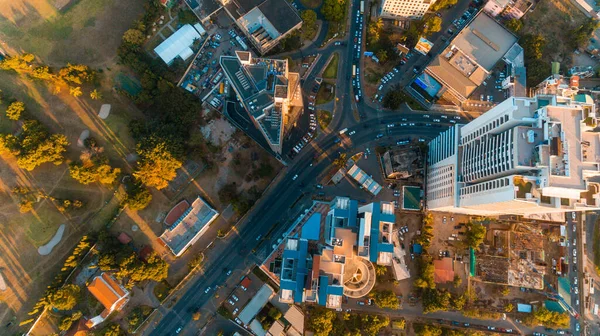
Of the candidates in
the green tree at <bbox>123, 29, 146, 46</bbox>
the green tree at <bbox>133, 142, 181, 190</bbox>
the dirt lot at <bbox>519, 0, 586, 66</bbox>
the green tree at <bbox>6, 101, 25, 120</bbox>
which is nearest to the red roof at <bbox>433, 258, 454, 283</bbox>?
the dirt lot at <bbox>519, 0, 586, 66</bbox>

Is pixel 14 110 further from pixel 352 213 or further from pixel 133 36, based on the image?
pixel 352 213

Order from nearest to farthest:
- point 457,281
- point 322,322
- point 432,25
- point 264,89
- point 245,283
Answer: point 322,322
point 264,89
point 457,281
point 245,283
point 432,25

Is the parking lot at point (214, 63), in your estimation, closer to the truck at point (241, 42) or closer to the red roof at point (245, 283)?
the truck at point (241, 42)

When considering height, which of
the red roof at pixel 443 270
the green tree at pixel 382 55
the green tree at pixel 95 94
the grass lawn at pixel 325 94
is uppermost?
the green tree at pixel 95 94

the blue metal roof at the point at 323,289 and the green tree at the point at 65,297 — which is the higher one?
the green tree at the point at 65,297

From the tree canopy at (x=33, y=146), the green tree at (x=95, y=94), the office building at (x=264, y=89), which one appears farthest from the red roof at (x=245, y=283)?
the green tree at (x=95, y=94)

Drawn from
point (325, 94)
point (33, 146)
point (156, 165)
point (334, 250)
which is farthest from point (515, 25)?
point (33, 146)

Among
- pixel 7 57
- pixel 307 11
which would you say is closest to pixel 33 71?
pixel 7 57
